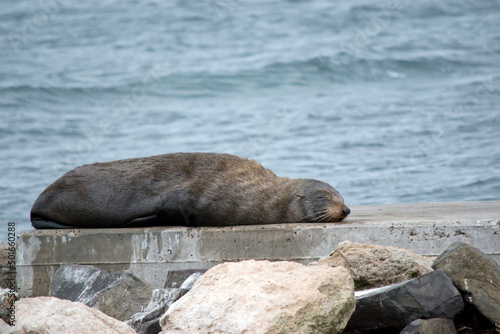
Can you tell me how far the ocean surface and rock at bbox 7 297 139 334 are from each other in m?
10.7

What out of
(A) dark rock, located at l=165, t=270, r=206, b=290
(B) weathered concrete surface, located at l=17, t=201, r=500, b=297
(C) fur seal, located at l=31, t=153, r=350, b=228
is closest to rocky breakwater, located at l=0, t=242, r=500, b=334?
(A) dark rock, located at l=165, t=270, r=206, b=290

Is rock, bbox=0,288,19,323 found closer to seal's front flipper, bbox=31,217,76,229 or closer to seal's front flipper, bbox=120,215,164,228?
seal's front flipper, bbox=120,215,164,228

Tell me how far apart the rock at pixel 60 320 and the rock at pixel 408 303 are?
5.08ft

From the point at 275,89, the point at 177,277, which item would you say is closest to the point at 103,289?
the point at 177,277

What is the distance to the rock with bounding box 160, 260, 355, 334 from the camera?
461cm

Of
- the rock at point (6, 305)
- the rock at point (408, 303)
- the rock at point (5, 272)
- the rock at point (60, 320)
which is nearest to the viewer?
the rock at point (60, 320)

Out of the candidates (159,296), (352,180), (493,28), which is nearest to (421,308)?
(159,296)

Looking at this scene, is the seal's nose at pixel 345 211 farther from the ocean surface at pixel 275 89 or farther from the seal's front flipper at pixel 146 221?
the ocean surface at pixel 275 89

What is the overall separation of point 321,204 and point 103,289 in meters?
2.11

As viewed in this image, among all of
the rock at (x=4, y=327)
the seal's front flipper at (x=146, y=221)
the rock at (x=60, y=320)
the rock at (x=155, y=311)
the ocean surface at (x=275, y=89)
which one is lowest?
the ocean surface at (x=275, y=89)

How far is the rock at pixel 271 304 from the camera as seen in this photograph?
4.61m

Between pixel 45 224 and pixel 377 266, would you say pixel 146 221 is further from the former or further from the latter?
pixel 377 266

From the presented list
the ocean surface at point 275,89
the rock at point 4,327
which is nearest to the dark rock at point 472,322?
the rock at point 4,327

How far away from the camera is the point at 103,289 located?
6168 mm
